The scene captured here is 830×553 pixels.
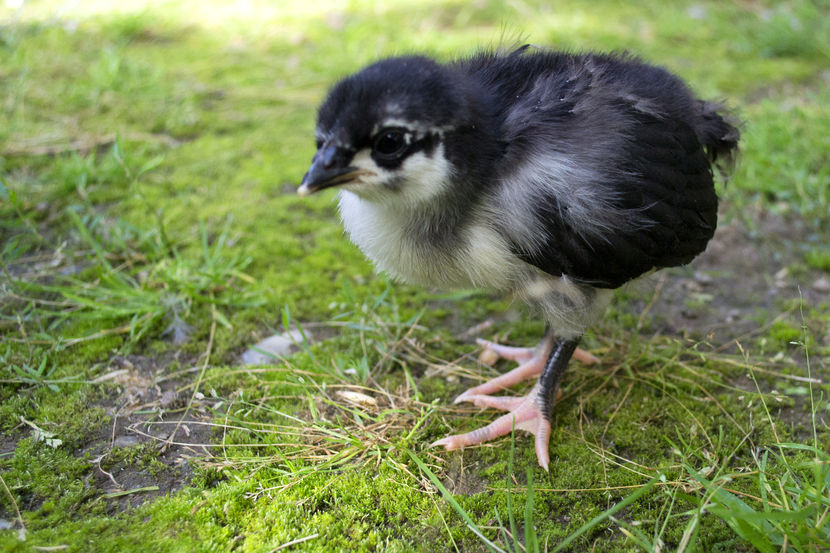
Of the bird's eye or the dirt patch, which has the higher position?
the bird's eye

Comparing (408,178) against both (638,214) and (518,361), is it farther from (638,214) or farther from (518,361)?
(518,361)

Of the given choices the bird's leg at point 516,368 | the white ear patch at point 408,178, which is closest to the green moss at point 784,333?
the bird's leg at point 516,368

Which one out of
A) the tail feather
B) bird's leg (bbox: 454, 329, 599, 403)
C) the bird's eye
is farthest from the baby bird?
bird's leg (bbox: 454, 329, 599, 403)

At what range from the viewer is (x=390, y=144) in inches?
81.0

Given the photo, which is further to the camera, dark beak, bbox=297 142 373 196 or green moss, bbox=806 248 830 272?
green moss, bbox=806 248 830 272

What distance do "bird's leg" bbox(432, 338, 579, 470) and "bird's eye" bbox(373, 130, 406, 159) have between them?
1.06 meters

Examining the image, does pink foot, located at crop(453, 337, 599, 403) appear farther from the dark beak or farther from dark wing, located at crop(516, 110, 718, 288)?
the dark beak

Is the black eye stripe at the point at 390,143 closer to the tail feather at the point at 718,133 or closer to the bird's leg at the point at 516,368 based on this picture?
the bird's leg at the point at 516,368

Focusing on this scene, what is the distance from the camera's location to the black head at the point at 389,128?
2002mm

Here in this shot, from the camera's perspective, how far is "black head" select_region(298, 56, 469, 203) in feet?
6.57

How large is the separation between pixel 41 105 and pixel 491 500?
4.61 m

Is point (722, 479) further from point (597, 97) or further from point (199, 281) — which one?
point (199, 281)

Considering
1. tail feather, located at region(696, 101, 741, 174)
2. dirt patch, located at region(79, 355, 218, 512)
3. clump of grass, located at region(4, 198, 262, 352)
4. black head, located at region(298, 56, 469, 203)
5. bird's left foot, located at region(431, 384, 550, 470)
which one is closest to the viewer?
black head, located at region(298, 56, 469, 203)

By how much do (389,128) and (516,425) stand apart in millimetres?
1253
